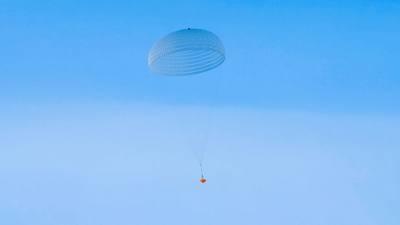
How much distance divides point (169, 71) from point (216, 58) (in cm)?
82

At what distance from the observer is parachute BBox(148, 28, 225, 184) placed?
257 inches

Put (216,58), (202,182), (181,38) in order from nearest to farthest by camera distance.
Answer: (181,38) → (216,58) → (202,182)

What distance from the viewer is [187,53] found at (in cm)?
802

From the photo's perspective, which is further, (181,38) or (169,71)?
(169,71)

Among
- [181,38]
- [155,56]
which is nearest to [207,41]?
[181,38]

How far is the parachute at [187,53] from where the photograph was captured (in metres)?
6.53

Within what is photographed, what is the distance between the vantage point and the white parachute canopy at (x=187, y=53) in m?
6.53

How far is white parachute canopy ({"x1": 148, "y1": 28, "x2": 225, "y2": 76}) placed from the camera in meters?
6.53

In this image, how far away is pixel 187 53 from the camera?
8.02 meters

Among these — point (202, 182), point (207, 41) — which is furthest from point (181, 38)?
point (202, 182)

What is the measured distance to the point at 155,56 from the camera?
6.92m

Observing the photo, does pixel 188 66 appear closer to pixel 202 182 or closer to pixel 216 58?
pixel 216 58

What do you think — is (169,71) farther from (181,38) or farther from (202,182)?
(202,182)

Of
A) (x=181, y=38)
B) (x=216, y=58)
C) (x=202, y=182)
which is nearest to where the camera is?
(x=181, y=38)
